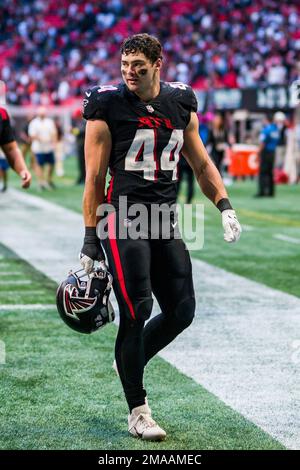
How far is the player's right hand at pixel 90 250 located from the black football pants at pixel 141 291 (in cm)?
5

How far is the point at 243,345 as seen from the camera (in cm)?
671

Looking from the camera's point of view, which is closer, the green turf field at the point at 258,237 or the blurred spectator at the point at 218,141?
the green turf field at the point at 258,237

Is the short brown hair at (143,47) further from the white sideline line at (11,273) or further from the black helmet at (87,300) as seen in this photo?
the white sideline line at (11,273)

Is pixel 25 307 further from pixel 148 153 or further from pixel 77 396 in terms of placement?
pixel 148 153

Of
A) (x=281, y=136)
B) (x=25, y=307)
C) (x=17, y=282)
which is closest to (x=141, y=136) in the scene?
(x=25, y=307)

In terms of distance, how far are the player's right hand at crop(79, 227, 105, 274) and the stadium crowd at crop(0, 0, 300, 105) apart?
27.0m

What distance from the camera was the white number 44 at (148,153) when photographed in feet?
14.9

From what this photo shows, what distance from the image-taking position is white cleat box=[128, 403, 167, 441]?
4445 millimetres

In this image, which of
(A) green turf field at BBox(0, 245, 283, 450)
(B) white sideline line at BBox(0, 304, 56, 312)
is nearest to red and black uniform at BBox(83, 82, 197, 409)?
(A) green turf field at BBox(0, 245, 283, 450)

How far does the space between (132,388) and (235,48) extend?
3347cm

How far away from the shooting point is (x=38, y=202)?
1895 centimetres
